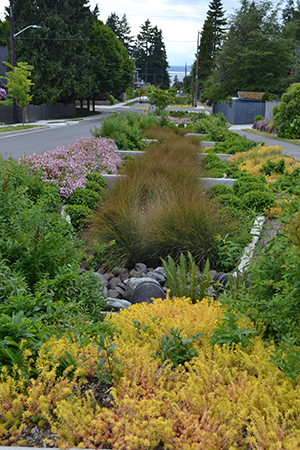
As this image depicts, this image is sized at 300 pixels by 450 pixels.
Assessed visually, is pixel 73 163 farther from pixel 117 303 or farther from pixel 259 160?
pixel 259 160

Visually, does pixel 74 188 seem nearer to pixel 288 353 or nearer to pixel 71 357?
pixel 71 357

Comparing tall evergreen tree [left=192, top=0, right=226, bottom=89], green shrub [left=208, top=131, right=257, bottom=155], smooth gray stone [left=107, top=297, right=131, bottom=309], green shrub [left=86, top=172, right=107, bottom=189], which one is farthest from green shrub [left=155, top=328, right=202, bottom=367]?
tall evergreen tree [left=192, top=0, right=226, bottom=89]

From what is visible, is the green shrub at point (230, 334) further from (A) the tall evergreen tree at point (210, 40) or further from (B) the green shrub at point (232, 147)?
(A) the tall evergreen tree at point (210, 40)

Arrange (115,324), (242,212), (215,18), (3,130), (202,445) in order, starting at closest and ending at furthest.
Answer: (202,445) < (115,324) < (242,212) < (3,130) < (215,18)

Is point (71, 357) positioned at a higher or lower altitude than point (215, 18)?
lower

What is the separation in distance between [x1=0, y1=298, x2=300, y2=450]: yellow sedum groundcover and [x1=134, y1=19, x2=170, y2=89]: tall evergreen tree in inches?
5766

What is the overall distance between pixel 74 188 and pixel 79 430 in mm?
6041

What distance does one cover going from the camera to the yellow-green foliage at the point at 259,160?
9.80 meters

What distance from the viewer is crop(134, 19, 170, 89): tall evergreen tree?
144 meters

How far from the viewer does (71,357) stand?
271cm

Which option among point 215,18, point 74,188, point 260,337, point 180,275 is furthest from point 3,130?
point 215,18

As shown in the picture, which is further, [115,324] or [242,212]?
[242,212]

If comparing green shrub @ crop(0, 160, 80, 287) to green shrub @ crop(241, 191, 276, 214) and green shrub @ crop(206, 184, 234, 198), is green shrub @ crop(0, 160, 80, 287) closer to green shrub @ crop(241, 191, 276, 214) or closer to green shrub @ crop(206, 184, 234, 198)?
green shrub @ crop(241, 191, 276, 214)

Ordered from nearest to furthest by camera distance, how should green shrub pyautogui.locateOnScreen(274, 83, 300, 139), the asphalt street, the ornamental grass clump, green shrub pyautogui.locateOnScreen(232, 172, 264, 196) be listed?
the ornamental grass clump → green shrub pyautogui.locateOnScreen(232, 172, 264, 196) → the asphalt street → green shrub pyautogui.locateOnScreen(274, 83, 300, 139)
